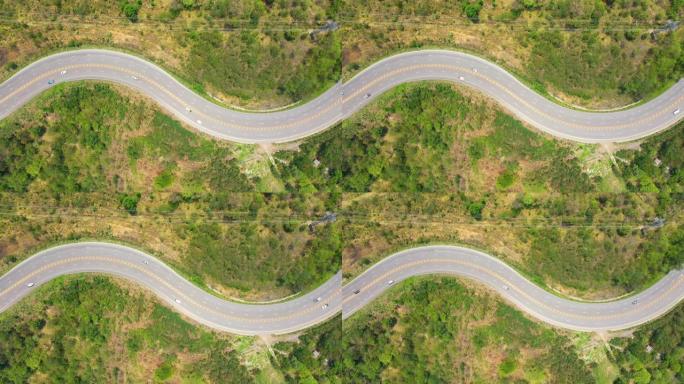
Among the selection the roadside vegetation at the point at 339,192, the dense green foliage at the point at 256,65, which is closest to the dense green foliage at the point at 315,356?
the roadside vegetation at the point at 339,192

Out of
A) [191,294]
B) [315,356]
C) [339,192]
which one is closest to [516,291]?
[339,192]

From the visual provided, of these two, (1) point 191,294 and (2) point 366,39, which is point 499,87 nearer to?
(2) point 366,39

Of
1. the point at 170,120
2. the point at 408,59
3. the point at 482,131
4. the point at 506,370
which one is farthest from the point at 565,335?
the point at 170,120

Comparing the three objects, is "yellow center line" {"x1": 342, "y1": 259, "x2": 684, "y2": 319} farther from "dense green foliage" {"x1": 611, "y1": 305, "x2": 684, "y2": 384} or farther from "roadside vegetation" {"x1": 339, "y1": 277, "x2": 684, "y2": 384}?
"dense green foliage" {"x1": 611, "y1": 305, "x2": 684, "y2": 384}

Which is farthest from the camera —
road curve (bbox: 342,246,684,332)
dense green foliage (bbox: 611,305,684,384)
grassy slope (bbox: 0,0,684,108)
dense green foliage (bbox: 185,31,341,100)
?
road curve (bbox: 342,246,684,332)

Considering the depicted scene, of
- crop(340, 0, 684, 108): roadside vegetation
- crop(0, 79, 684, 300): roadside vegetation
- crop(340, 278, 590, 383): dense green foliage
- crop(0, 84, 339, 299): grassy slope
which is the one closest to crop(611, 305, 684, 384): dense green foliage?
crop(340, 278, 590, 383): dense green foliage
